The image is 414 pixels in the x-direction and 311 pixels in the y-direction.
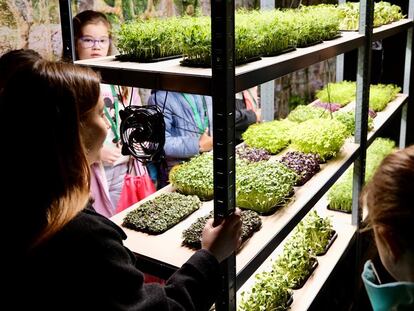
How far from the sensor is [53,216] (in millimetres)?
1152

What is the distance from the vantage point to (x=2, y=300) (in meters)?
1.17

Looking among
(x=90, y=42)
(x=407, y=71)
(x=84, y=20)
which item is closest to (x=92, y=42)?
(x=90, y=42)

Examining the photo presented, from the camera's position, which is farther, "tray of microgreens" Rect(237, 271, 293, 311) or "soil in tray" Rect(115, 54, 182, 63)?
"tray of microgreens" Rect(237, 271, 293, 311)

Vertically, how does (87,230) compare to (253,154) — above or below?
above

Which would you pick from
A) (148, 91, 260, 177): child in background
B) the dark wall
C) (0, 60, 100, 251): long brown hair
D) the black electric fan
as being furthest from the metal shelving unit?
the dark wall

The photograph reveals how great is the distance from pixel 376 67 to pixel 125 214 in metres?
3.76

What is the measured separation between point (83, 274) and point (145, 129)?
0.77 meters

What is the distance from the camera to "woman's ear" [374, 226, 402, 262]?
1282 millimetres

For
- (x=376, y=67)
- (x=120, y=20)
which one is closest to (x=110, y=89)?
(x=120, y=20)

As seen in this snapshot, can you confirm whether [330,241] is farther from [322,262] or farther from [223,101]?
[223,101]

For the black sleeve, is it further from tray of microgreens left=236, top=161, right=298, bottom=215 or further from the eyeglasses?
the eyeglasses

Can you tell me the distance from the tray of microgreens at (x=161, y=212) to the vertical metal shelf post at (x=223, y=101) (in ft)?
1.82

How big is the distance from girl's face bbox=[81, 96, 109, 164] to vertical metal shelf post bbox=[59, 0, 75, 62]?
0.71 meters

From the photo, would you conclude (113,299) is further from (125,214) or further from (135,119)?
(125,214)
